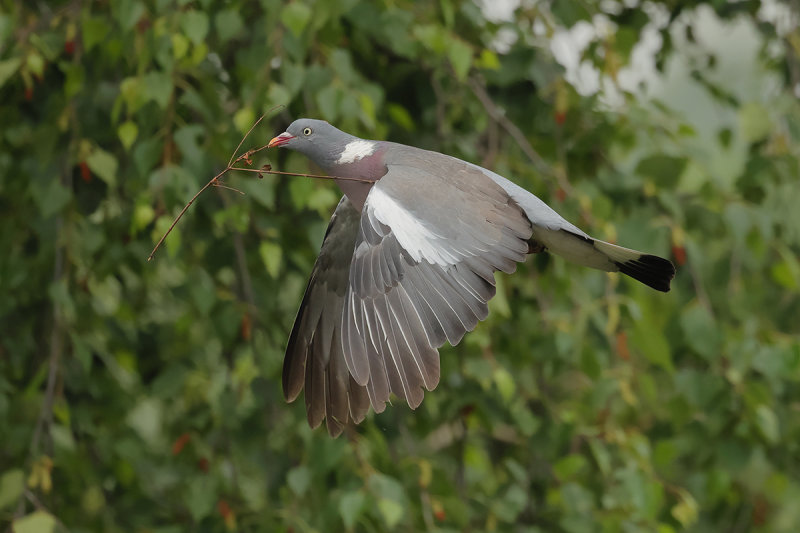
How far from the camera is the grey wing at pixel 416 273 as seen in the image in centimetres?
197

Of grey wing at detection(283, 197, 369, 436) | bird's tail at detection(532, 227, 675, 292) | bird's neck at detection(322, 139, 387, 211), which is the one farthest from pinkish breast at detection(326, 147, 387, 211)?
bird's tail at detection(532, 227, 675, 292)

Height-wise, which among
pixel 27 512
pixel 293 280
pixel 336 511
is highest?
pixel 293 280

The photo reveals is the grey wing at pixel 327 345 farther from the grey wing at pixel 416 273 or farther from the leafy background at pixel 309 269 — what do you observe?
the grey wing at pixel 416 273

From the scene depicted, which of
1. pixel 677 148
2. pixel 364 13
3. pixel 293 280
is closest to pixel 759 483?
pixel 677 148

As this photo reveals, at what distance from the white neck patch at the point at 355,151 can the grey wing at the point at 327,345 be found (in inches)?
9.4

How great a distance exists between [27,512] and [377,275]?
1.42m

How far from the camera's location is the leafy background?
2.71m

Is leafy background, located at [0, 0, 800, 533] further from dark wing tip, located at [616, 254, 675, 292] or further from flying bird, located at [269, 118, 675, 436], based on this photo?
dark wing tip, located at [616, 254, 675, 292]

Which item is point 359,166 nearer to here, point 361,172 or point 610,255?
point 361,172

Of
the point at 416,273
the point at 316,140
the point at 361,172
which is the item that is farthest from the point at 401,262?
the point at 316,140

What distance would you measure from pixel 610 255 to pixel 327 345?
2.08 feet

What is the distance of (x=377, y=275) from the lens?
209 centimetres

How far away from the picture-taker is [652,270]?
232 centimetres

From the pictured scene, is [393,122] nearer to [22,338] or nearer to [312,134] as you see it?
[312,134]
